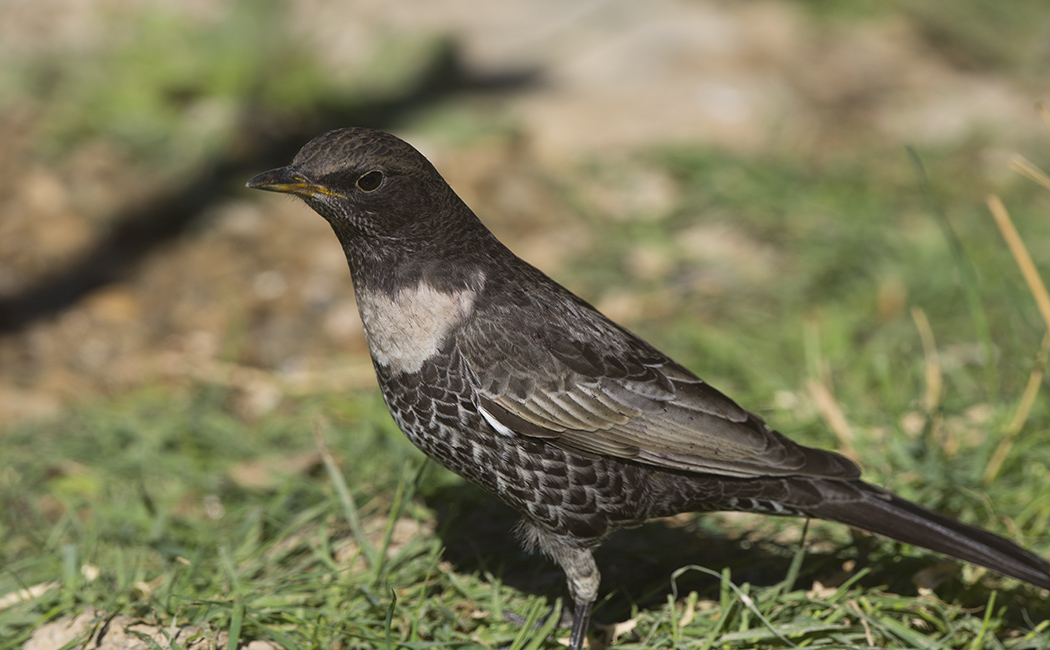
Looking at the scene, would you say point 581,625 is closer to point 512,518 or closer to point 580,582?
point 580,582

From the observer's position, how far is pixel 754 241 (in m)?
6.32

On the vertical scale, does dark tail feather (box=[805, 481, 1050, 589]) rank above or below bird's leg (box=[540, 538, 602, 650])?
above

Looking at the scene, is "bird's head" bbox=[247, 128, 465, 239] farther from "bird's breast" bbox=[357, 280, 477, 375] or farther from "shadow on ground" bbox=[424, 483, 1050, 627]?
"shadow on ground" bbox=[424, 483, 1050, 627]

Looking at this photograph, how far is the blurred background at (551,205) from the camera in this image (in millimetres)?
4559

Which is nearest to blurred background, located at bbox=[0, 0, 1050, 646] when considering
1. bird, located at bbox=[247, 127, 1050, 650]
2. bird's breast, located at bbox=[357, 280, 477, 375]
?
bird, located at bbox=[247, 127, 1050, 650]

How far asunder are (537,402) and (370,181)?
0.81m

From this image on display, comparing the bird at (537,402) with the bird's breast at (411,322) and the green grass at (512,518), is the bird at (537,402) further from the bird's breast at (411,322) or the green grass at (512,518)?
the green grass at (512,518)

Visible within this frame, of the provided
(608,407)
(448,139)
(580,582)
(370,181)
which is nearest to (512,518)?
(580,582)

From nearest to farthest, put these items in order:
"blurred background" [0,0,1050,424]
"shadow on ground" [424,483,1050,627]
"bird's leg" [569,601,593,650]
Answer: "bird's leg" [569,601,593,650], "shadow on ground" [424,483,1050,627], "blurred background" [0,0,1050,424]

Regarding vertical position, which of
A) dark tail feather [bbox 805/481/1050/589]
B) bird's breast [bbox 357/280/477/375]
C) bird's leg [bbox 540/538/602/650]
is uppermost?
bird's breast [bbox 357/280/477/375]

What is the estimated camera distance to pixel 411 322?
2924mm

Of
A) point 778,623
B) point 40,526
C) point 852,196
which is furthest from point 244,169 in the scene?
point 778,623

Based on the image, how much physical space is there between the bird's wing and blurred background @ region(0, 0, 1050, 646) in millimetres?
980

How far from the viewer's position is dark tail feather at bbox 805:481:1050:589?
2938mm
